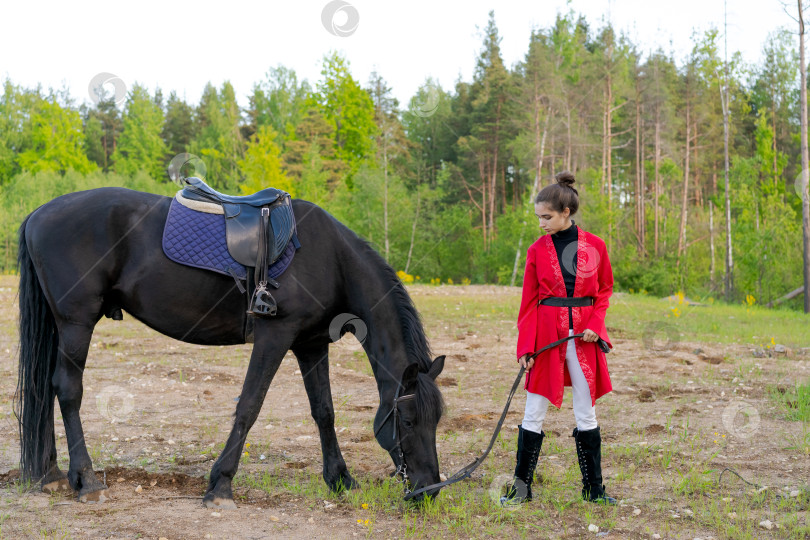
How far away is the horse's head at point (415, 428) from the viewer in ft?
13.4

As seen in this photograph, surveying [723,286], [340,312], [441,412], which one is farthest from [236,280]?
[723,286]

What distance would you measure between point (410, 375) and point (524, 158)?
29283 millimetres

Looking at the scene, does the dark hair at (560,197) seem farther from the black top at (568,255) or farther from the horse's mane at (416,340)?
the horse's mane at (416,340)

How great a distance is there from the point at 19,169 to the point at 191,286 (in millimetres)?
48497

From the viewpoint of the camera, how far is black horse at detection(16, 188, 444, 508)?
4.37 meters

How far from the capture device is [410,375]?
4105mm

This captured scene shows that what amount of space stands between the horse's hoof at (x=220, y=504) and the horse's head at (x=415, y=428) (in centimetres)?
111

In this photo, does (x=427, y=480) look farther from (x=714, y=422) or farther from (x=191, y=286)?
(x=714, y=422)

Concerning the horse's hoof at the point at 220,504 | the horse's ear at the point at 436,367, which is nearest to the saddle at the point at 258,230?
the horse's ear at the point at 436,367

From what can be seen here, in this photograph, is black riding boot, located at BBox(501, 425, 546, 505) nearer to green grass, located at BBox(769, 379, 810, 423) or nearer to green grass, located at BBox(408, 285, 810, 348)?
green grass, located at BBox(769, 379, 810, 423)

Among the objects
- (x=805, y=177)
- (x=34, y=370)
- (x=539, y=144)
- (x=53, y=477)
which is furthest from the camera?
(x=539, y=144)

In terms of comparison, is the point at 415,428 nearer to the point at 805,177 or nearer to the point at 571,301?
the point at 571,301

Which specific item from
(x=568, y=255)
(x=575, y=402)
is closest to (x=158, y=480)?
(x=575, y=402)

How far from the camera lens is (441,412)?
Result: 4.14 metres
